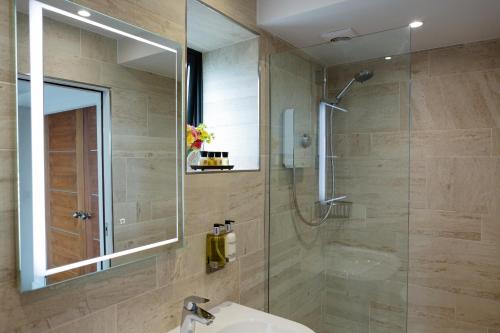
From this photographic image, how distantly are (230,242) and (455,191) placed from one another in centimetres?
159

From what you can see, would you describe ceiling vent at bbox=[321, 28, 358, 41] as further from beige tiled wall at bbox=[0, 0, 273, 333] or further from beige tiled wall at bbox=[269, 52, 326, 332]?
beige tiled wall at bbox=[0, 0, 273, 333]

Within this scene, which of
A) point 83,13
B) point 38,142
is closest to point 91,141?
→ point 38,142

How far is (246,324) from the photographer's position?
1450 millimetres

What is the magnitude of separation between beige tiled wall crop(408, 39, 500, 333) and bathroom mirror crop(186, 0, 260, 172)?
3.98 feet

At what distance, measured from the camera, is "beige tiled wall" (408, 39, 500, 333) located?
2098 millimetres

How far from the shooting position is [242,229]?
1763mm

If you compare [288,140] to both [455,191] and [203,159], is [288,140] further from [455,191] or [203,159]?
[455,191]

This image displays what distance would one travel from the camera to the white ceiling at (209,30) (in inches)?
62.0

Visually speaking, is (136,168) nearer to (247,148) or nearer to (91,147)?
(91,147)

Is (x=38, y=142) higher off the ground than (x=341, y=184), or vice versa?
(x=38, y=142)

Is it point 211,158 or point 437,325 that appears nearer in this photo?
point 211,158

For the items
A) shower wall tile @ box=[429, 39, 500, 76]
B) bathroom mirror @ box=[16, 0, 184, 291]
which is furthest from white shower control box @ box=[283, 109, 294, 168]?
shower wall tile @ box=[429, 39, 500, 76]

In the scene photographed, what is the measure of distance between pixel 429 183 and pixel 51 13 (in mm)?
2300

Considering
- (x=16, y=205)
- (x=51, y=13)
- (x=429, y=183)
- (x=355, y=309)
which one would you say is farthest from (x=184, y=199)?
(x=429, y=183)
